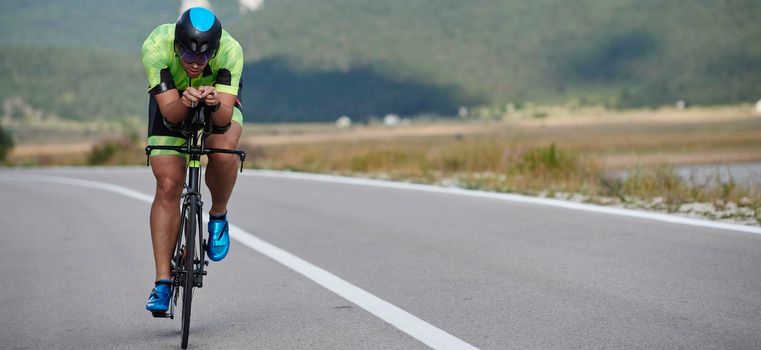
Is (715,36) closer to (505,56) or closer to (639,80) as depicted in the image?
(639,80)

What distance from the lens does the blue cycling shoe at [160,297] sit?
249 inches

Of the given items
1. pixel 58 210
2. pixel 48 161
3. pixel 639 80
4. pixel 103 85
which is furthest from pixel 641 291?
pixel 103 85

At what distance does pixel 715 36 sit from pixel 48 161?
9724 cm

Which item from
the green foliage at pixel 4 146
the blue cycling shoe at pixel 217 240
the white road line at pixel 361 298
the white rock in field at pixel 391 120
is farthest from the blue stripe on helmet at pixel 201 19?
the white rock in field at pixel 391 120

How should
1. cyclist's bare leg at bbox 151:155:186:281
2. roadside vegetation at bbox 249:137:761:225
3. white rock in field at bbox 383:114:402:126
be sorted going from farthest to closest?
1. white rock in field at bbox 383:114:402:126
2. roadside vegetation at bbox 249:137:761:225
3. cyclist's bare leg at bbox 151:155:186:281

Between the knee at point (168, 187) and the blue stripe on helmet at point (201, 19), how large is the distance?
3.34 ft

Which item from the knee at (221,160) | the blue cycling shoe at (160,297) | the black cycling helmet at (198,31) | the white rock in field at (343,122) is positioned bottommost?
the blue cycling shoe at (160,297)

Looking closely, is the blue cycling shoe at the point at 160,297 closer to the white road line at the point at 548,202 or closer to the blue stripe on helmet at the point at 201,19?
the blue stripe on helmet at the point at 201,19

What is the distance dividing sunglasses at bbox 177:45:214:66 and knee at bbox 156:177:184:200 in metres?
0.79

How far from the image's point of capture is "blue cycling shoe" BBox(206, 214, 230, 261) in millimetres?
6805

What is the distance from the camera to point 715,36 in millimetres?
128750

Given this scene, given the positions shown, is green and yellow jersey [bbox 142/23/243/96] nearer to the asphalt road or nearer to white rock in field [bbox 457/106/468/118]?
the asphalt road

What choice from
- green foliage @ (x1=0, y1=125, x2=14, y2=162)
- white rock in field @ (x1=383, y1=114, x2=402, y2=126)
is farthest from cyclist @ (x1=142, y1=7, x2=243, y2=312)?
white rock in field @ (x1=383, y1=114, x2=402, y2=126)

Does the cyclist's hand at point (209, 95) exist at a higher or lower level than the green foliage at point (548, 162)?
higher
